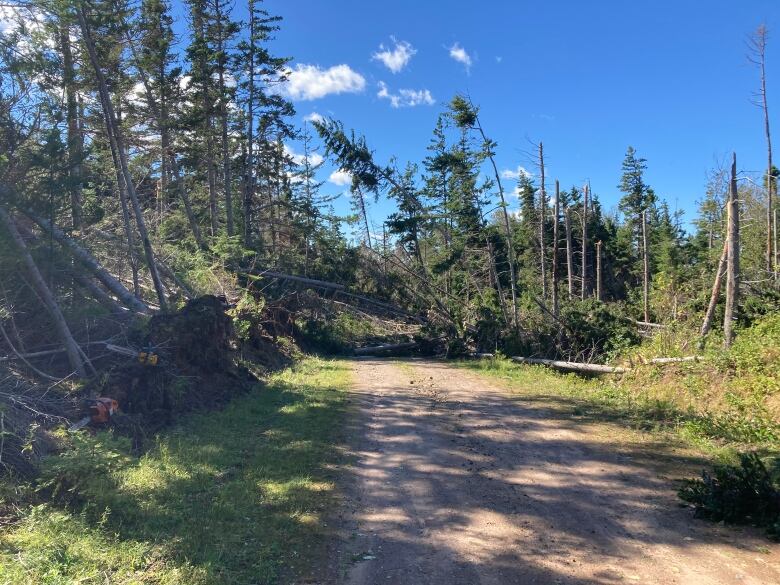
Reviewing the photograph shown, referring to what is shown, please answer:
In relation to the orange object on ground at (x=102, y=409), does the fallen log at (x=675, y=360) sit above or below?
above

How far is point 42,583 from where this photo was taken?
11.9 feet

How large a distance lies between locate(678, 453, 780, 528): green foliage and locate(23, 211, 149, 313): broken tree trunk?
415 inches

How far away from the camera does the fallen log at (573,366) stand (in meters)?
13.1

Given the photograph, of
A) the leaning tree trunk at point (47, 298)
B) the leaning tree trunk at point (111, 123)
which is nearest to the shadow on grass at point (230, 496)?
the leaning tree trunk at point (47, 298)

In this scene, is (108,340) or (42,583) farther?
(108,340)

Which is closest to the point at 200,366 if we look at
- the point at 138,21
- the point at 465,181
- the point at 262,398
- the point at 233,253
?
the point at 262,398

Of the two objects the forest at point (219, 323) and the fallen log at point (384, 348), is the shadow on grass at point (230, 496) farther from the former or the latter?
the fallen log at point (384, 348)

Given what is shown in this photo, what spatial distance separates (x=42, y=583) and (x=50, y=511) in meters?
1.36

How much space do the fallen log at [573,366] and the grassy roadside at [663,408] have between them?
0.36 m

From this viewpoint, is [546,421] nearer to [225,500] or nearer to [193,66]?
[225,500]

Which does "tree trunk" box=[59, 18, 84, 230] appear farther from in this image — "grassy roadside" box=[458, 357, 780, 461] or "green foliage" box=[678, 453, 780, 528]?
"green foliage" box=[678, 453, 780, 528]

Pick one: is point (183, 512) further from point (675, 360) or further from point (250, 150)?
point (250, 150)

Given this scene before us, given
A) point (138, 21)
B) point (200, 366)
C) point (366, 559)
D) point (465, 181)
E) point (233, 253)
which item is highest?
point (138, 21)

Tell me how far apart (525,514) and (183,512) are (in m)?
3.39
